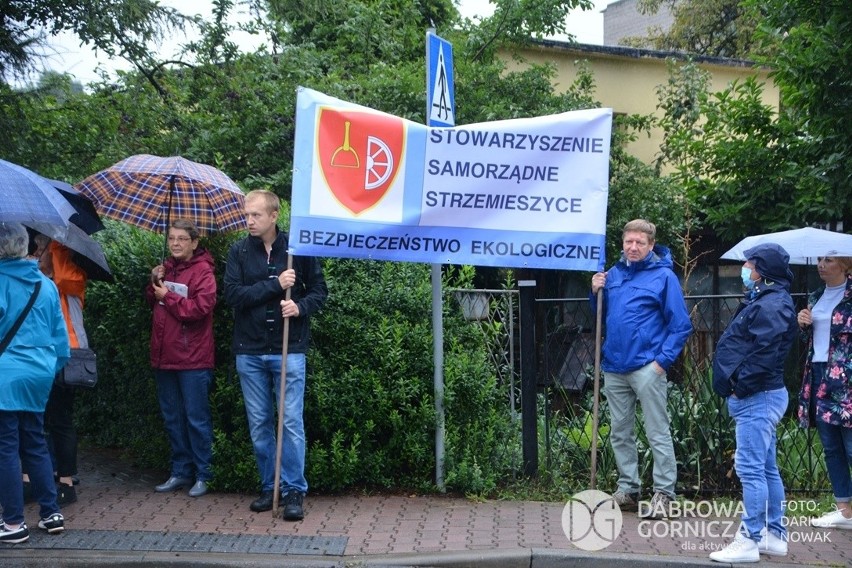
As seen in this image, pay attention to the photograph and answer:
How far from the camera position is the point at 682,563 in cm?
543

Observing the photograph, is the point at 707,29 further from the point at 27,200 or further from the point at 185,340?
the point at 27,200

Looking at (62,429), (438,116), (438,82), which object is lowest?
(62,429)

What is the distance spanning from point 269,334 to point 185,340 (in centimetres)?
70

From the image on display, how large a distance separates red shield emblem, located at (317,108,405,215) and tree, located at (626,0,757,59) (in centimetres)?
1993

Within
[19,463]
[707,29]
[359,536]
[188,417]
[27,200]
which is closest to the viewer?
[27,200]

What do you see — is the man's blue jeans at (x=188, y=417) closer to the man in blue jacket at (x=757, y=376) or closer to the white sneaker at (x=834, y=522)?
the man in blue jacket at (x=757, y=376)

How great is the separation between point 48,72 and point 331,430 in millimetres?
4656

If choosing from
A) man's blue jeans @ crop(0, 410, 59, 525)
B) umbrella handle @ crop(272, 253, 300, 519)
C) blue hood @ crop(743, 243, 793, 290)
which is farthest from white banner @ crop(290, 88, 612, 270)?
man's blue jeans @ crop(0, 410, 59, 525)

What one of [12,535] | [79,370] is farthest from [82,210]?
[12,535]

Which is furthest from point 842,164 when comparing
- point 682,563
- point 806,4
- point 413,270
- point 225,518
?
point 225,518

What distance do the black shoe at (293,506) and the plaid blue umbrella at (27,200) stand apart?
7.10 ft

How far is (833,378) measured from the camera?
19.8 feet

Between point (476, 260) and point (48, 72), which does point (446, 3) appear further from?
point (476, 260)

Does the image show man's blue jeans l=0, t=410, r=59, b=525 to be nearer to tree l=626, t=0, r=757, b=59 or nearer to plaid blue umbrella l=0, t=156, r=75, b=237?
plaid blue umbrella l=0, t=156, r=75, b=237
